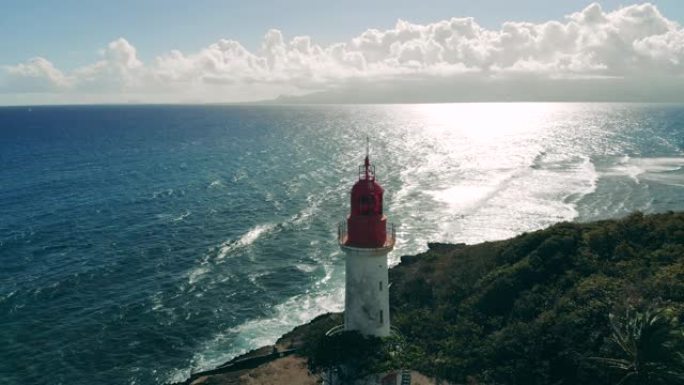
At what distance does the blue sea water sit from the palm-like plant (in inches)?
1092

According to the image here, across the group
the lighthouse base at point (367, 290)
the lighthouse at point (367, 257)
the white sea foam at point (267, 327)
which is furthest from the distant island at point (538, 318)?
the white sea foam at point (267, 327)

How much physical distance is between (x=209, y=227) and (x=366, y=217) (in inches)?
1938

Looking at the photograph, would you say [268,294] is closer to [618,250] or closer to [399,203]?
[618,250]

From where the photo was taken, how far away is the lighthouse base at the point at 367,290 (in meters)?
21.4

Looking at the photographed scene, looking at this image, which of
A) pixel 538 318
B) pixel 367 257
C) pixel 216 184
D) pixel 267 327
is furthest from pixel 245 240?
pixel 367 257

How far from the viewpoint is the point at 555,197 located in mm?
79188

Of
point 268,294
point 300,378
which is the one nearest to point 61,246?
point 268,294

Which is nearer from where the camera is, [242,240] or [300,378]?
[300,378]

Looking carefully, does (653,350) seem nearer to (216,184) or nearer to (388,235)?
(388,235)

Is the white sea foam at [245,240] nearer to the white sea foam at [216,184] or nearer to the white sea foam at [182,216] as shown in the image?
the white sea foam at [182,216]

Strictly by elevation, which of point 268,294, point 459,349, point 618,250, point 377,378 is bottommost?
point 268,294


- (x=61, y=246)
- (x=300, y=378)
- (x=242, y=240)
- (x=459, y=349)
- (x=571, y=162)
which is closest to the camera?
(x=459, y=349)

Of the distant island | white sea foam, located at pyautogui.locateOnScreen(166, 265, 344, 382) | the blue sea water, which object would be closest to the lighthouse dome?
the distant island

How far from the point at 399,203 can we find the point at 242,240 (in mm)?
26911
